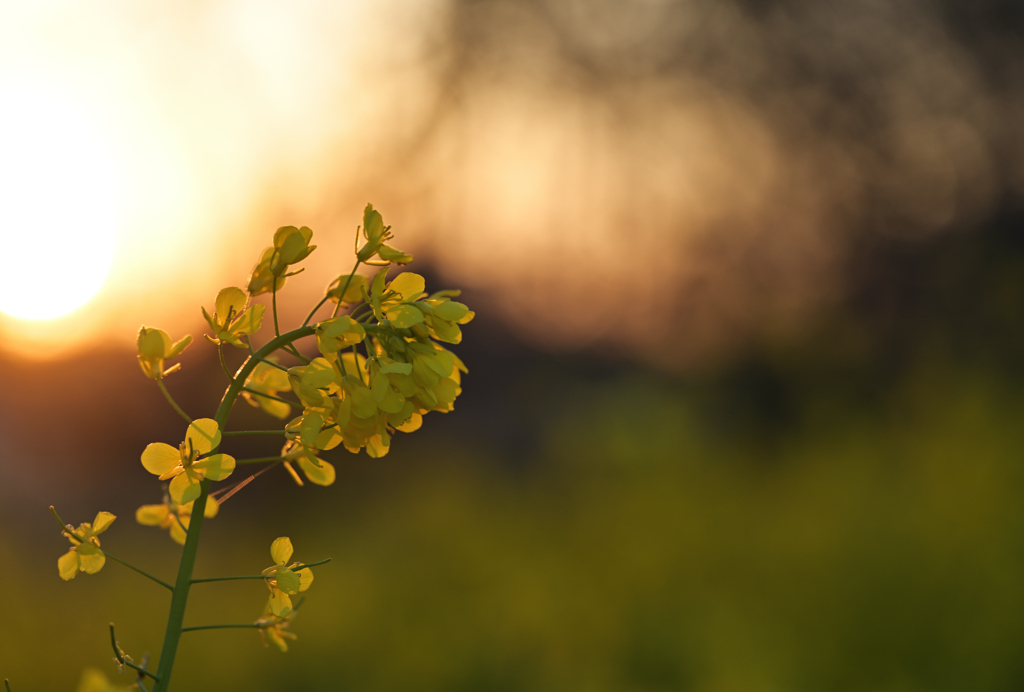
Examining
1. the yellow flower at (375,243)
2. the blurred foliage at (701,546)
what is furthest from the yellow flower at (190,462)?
the blurred foliage at (701,546)

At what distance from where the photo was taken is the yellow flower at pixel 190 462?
549 mm

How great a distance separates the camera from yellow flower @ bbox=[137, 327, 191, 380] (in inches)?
25.1

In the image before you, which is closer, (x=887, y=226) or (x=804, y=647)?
(x=804, y=647)

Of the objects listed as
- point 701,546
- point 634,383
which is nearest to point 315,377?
point 701,546

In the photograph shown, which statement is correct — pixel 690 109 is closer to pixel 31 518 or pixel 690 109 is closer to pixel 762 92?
pixel 762 92

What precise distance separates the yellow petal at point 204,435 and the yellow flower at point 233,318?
3.7 inches

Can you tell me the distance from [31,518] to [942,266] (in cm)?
A: 639

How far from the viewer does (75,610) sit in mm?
2883

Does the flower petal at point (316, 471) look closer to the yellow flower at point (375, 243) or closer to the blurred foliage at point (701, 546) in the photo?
the yellow flower at point (375, 243)

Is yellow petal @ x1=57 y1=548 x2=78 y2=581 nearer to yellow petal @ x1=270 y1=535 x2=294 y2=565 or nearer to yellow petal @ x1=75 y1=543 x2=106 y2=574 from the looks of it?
yellow petal @ x1=75 y1=543 x2=106 y2=574

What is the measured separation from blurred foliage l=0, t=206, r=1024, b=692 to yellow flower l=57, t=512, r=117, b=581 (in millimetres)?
1997

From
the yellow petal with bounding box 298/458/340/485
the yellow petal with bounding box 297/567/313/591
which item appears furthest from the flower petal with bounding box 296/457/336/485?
the yellow petal with bounding box 297/567/313/591

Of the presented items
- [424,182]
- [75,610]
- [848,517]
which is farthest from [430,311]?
[424,182]

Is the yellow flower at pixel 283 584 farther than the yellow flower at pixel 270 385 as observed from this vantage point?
No
